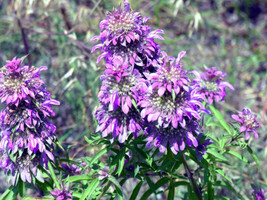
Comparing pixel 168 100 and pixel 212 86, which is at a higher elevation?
pixel 212 86

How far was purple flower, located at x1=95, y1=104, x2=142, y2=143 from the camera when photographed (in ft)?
8.28

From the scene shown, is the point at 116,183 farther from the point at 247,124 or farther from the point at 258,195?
the point at 258,195

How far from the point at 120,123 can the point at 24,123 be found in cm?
73

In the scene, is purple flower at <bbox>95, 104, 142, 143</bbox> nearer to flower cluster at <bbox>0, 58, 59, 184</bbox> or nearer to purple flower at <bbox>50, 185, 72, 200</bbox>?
flower cluster at <bbox>0, 58, 59, 184</bbox>

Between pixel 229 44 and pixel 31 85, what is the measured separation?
4.87 metres

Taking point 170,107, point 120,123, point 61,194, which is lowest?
point 61,194

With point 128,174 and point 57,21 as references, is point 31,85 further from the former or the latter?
point 57,21

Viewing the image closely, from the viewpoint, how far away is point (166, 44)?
573cm

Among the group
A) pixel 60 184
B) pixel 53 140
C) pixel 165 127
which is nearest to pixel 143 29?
pixel 165 127

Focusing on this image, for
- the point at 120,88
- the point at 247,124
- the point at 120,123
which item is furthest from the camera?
the point at 247,124

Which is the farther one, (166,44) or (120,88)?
(166,44)

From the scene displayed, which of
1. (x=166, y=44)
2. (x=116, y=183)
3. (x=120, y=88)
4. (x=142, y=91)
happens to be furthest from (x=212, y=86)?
(x=166, y=44)

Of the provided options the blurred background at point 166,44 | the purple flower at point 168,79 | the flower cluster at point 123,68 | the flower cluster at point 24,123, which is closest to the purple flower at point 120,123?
the flower cluster at point 123,68

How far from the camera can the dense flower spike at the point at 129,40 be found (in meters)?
2.48
